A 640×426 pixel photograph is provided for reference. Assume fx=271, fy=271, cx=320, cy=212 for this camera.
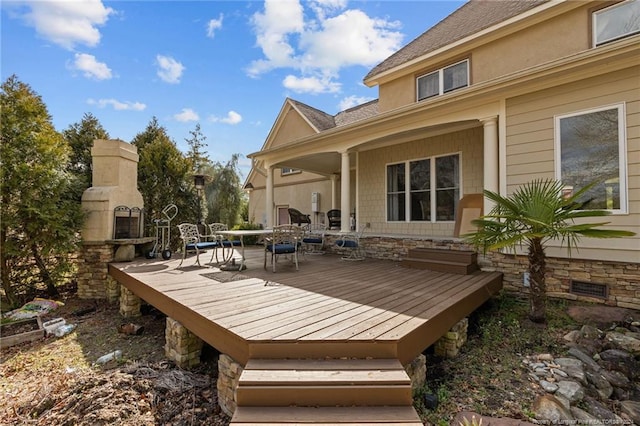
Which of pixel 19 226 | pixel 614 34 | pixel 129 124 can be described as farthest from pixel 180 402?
pixel 129 124

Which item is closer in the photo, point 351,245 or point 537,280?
point 537,280

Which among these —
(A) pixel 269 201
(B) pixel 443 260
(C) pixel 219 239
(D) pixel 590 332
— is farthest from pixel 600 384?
(A) pixel 269 201

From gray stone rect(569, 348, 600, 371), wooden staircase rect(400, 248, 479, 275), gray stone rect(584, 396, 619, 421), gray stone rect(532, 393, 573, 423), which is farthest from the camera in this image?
wooden staircase rect(400, 248, 479, 275)

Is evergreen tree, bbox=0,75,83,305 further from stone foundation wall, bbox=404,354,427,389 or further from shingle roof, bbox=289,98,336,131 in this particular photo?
shingle roof, bbox=289,98,336,131

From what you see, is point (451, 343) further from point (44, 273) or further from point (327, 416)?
point (44, 273)

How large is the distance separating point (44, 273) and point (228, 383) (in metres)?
6.39

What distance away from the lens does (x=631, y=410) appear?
244 centimetres

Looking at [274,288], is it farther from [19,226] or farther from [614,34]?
[614,34]

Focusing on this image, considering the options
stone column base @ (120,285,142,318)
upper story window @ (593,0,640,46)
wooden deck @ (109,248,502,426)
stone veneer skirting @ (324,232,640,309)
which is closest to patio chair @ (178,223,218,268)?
wooden deck @ (109,248,502,426)

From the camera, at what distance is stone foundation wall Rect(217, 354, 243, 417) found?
2.48 m

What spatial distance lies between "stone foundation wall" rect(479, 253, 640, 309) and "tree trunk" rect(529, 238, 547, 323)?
0.92 m

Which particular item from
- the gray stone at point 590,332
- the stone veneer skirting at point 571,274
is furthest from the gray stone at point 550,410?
the stone veneer skirting at point 571,274

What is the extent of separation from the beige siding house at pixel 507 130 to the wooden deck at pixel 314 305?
156 centimetres

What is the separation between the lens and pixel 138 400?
262 cm
